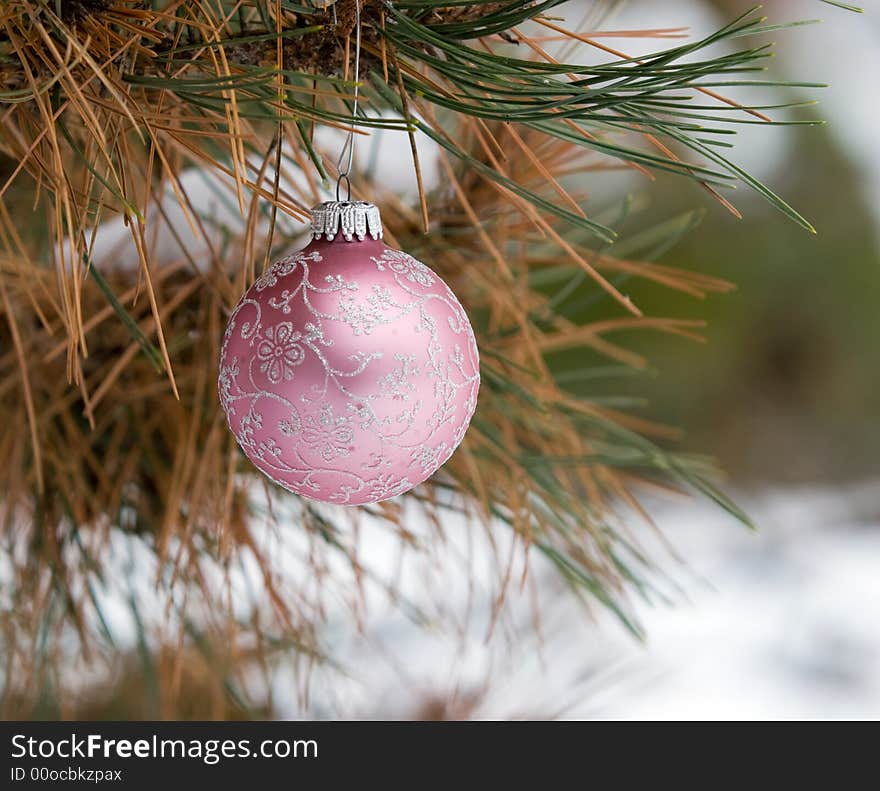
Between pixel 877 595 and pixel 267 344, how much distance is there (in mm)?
984

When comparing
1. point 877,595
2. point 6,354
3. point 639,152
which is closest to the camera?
point 639,152

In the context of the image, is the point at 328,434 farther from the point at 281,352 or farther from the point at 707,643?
the point at 707,643

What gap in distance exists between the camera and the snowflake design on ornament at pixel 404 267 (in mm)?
230

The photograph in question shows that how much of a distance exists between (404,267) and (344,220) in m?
0.02

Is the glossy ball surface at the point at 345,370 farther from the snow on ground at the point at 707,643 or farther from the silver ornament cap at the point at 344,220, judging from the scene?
the snow on ground at the point at 707,643

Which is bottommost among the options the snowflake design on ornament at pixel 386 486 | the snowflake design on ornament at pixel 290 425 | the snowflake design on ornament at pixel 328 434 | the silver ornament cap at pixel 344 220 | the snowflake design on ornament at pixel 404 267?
the snowflake design on ornament at pixel 386 486

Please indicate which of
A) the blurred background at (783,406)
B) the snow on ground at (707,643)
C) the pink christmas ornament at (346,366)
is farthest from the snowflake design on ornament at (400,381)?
the blurred background at (783,406)

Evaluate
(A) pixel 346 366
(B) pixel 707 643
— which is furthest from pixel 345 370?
(B) pixel 707 643

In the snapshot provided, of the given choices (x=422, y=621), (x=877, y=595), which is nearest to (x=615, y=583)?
(x=422, y=621)

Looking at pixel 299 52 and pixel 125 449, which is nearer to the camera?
pixel 299 52

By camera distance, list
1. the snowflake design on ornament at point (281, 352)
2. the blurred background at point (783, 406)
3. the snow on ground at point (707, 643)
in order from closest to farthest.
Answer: the snowflake design on ornament at point (281, 352), the snow on ground at point (707, 643), the blurred background at point (783, 406)

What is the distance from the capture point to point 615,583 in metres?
0.38

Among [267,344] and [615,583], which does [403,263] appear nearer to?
[267,344]

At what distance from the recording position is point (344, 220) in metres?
0.23
